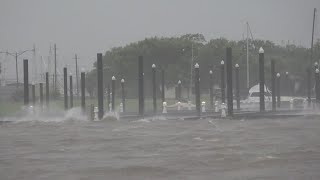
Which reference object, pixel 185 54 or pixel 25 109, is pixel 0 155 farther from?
pixel 185 54

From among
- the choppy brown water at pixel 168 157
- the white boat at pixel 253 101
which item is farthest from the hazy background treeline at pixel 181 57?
the choppy brown water at pixel 168 157

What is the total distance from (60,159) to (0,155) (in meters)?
2.07

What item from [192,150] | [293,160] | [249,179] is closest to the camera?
[249,179]

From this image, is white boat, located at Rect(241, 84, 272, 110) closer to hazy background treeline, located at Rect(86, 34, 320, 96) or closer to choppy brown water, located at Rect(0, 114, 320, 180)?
hazy background treeline, located at Rect(86, 34, 320, 96)

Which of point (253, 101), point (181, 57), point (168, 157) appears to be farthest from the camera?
point (181, 57)

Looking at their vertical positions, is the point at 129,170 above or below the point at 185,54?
below

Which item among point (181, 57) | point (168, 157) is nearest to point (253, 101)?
point (181, 57)

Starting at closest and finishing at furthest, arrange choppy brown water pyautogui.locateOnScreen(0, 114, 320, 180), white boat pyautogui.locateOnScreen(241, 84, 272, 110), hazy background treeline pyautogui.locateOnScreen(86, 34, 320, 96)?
choppy brown water pyautogui.locateOnScreen(0, 114, 320, 180), white boat pyautogui.locateOnScreen(241, 84, 272, 110), hazy background treeline pyautogui.locateOnScreen(86, 34, 320, 96)

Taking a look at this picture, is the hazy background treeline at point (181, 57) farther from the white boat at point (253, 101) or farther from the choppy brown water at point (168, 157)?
the choppy brown water at point (168, 157)

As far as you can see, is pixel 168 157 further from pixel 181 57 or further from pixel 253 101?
pixel 181 57

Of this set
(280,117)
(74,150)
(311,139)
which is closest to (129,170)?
(74,150)

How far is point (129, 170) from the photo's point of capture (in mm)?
10109

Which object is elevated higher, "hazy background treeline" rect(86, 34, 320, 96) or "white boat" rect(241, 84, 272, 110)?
"hazy background treeline" rect(86, 34, 320, 96)

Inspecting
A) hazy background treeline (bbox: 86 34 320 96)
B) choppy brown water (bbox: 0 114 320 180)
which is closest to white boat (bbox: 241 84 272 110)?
hazy background treeline (bbox: 86 34 320 96)
